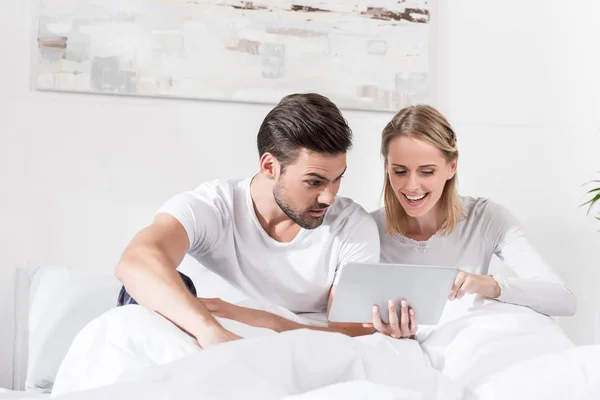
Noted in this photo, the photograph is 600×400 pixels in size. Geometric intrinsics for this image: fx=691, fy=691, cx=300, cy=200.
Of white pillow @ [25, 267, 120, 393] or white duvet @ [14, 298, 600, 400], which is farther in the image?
white pillow @ [25, 267, 120, 393]

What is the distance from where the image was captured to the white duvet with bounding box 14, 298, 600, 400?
1.06 metres

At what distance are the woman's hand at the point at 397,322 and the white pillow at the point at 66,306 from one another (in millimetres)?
462

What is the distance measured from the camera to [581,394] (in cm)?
118

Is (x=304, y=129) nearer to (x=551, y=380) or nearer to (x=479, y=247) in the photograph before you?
(x=479, y=247)

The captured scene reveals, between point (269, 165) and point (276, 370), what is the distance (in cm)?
106

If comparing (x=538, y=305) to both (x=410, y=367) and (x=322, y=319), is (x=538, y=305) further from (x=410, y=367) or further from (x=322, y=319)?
(x=410, y=367)

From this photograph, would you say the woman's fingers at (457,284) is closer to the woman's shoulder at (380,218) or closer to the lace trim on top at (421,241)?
the lace trim on top at (421,241)

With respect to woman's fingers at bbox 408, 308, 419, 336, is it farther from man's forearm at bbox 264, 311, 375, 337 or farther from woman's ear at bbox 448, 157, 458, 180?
woman's ear at bbox 448, 157, 458, 180

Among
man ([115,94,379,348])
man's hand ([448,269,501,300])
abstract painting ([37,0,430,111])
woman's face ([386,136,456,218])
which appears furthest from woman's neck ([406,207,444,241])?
abstract painting ([37,0,430,111])

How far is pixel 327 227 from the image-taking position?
2.22m

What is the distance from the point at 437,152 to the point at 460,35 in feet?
3.55

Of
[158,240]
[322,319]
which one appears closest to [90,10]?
[158,240]

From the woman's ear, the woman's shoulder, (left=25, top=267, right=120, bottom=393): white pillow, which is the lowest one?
(left=25, top=267, right=120, bottom=393): white pillow

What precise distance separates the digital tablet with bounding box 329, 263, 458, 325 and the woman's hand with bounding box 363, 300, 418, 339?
0.01m
